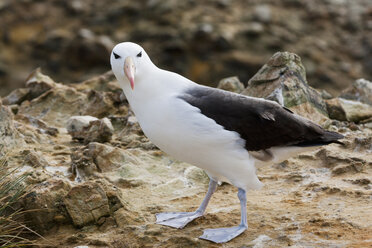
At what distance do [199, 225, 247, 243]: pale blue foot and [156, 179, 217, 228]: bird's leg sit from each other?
284mm

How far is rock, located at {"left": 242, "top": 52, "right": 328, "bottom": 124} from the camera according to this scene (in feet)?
24.7

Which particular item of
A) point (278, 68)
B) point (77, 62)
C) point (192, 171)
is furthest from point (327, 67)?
point (192, 171)

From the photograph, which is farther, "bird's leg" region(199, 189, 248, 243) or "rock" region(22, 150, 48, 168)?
"rock" region(22, 150, 48, 168)

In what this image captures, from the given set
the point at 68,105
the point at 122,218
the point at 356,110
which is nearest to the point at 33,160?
the point at 122,218

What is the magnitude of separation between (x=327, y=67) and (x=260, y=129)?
13.3 meters

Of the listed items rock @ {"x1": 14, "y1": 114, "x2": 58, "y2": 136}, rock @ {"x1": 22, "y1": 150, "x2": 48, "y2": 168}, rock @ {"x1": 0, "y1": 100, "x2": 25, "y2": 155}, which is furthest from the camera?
rock @ {"x1": 14, "y1": 114, "x2": 58, "y2": 136}

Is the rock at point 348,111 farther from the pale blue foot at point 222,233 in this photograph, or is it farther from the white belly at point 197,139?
Result: the pale blue foot at point 222,233

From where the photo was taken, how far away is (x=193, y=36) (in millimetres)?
18234

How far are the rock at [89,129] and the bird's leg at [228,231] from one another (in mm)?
2536

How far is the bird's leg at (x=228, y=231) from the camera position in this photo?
5.24m

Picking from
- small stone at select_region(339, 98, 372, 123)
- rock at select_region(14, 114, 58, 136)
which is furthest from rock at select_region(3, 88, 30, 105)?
small stone at select_region(339, 98, 372, 123)

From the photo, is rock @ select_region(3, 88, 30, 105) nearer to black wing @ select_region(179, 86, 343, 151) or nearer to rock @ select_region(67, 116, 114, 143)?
rock @ select_region(67, 116, 114, 143)

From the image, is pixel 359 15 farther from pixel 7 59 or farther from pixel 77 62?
pixel 7 59

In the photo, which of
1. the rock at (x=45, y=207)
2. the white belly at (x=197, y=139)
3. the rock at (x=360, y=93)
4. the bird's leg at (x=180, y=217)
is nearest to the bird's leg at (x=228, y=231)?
the white belly at (x=197, y=139)
